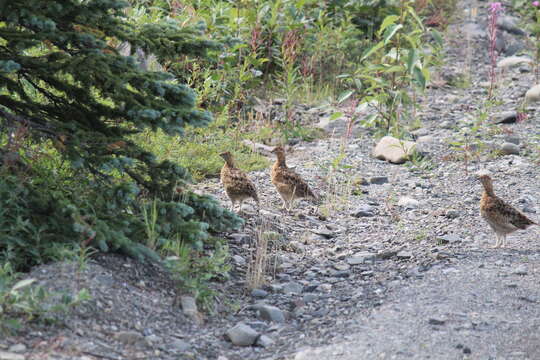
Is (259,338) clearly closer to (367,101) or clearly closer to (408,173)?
(408,173)

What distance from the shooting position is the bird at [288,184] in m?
7.62

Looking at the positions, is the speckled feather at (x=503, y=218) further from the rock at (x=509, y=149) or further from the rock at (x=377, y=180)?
the rock at (x=509, y=149)

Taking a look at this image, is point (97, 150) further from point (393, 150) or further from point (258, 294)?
point (393, 150)

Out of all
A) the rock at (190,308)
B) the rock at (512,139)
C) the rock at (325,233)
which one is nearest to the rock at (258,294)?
the rock at (190,308)

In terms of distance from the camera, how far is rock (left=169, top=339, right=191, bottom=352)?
4.38 meters

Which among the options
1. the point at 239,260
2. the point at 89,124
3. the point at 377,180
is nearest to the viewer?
the point at 89,124

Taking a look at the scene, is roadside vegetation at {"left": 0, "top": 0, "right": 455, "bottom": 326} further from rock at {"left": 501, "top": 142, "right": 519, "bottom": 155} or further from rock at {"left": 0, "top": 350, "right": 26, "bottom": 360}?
rock at {"left": 501, "top": 142, "right": 519, "bottom": 155}

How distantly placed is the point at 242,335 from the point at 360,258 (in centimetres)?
202

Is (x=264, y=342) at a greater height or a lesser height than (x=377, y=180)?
lesser

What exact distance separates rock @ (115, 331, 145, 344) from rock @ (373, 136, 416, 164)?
5.72 meters

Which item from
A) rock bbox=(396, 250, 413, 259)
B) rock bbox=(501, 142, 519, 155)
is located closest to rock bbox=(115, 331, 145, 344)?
rock bbox=(396, 250, 413, 259)

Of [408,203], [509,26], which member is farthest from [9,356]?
[509,26]

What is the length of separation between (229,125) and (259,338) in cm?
522

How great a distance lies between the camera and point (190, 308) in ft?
16.0
